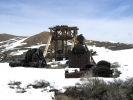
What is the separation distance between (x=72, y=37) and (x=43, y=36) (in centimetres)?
3872

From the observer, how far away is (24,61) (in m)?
14.6

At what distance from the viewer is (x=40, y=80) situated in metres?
8.85

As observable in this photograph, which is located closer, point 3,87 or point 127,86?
point 127,86

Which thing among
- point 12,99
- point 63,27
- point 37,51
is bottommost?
point 12,99

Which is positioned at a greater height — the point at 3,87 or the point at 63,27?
the point at 63,27

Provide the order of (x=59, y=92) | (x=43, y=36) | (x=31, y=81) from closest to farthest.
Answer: (x=59, y=92) → (x=31, y=81) → (x=43, y=36)

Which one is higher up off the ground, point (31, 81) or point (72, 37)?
point (72, 37)

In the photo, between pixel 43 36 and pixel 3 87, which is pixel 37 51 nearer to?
pixel 3 87

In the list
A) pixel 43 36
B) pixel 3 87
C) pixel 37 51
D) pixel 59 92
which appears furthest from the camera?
pixel 43 36

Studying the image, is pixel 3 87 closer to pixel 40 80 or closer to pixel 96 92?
pixel 40 80

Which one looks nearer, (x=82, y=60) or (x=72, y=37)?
(x=82, y=60)

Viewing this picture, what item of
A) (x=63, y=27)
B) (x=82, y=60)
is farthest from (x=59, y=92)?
(x=63, y=27)

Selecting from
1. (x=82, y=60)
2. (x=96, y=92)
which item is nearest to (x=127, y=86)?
(x=96, y=92)

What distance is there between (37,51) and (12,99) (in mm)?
8063
